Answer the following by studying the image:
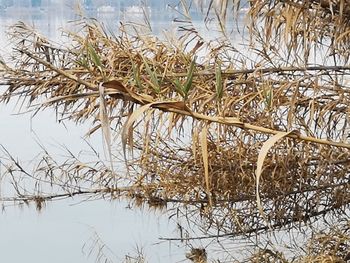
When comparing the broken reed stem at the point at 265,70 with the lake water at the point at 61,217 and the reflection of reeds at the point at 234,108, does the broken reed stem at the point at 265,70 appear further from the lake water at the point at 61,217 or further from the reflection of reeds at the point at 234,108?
the lake water at the point at 61,217

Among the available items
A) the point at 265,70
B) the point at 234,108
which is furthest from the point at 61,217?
the point at 234,108

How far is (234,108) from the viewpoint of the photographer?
210cm

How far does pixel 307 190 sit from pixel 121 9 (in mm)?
961

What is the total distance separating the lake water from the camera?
3104 millimetres

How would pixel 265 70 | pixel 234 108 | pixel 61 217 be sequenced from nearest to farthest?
1. pixel 234 108
2. pixel 265 70
3. pixel 61 217

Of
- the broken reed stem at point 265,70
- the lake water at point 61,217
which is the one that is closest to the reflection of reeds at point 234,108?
the broken reed stem at point 265,70

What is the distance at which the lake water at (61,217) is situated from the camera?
122 inches

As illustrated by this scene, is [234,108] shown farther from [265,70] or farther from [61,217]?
[61,217]

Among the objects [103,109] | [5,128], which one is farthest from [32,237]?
[103,109]

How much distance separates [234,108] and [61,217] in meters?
3.28

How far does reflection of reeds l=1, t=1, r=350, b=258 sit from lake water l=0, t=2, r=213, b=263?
0.46ft

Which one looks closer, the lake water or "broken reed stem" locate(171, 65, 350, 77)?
"broken reed stem" locate(171, 65, 350, 77)

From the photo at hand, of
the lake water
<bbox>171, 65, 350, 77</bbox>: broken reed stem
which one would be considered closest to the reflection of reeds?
<bbox>171, 65, 350, 77</bbox>: broken reed stem

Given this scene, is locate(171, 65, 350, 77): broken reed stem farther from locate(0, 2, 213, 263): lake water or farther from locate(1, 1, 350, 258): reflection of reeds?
locate(0, 2, 213, 263): lake water
